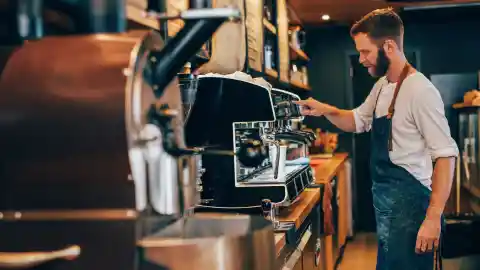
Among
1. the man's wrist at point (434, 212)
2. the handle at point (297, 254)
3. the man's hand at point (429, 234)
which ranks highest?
the man's wrist at point (434, 212)

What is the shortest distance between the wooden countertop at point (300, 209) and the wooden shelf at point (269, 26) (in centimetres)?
129

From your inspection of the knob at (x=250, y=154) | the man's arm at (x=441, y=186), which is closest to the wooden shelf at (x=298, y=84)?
the man's arm at (x=441, y=186)

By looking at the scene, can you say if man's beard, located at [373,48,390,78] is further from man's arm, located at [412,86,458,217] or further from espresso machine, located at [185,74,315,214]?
espresso machine, located at [185,74,315,214]

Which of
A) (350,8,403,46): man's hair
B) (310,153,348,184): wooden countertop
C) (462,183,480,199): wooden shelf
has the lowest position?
(462,183,480,199): wooden shelf

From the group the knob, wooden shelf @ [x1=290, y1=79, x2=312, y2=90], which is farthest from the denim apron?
wooden shelf @ [x1=290, y1=79, x2=312, y2=90]

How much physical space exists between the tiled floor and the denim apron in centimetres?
269

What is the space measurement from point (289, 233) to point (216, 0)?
44.6 inches

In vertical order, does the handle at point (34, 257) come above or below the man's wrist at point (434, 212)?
above

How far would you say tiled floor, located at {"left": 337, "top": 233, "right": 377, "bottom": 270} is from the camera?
5289mm

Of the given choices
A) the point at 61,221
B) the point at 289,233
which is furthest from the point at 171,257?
the point at 289,233

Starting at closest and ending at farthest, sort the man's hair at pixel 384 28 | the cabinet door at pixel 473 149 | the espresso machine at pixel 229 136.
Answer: the espresso machine at pixel 229 136 < the man's hair at pixel 384 28 < the cabinet door at pixel 473 149

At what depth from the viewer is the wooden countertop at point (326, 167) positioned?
414 cm

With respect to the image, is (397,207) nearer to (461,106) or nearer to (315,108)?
(315,108)

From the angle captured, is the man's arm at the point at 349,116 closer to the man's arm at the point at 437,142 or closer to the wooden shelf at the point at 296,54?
the man's arm at the point at 437,142
